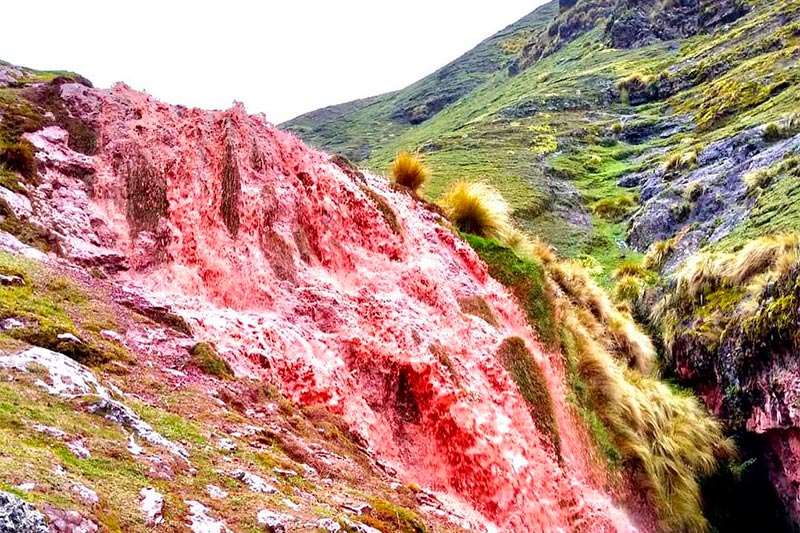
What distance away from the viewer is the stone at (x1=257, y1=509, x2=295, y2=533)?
140 inches

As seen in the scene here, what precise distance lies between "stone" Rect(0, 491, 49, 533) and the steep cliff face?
3.88m

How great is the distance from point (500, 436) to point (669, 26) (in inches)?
2246

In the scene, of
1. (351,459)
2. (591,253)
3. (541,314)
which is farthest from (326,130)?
(351,459)

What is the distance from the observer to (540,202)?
24.2m

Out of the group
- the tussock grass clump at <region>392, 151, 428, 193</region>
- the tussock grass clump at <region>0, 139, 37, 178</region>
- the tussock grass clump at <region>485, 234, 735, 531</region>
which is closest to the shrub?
the tussock grass clump at <region>392, 151, 428, 193</region>

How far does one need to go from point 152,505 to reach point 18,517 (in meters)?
0.89

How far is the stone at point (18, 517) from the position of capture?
2258 millimetres

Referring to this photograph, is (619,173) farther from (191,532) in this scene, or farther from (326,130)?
(326,130)

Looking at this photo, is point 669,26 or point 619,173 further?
point 669,26

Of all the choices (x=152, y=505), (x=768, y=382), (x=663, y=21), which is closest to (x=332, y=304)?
(x=152, y=505)

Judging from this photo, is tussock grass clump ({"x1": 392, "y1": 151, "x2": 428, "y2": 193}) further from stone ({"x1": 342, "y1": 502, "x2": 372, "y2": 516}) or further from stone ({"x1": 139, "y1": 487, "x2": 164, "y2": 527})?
stone ({"x1": 139, "y1": 487, "x2": 164, "y2": 527})

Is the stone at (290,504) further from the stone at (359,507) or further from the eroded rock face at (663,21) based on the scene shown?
the eroded rock face at (663,21)

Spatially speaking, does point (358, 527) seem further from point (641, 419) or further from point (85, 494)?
point (641, 419)

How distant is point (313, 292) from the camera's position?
803 cm
